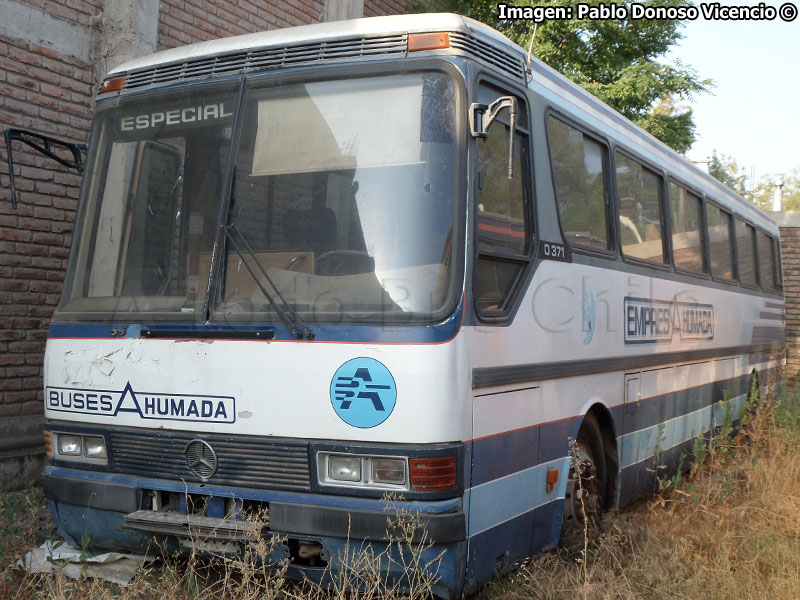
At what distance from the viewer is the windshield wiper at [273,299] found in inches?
161

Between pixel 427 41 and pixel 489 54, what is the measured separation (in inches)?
15.0

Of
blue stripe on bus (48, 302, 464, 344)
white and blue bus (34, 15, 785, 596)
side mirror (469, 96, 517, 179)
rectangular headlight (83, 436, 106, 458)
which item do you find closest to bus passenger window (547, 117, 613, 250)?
white and blue bus (34, 15, 785, 596)

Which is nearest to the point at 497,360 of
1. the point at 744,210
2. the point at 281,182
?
the point at 281,182

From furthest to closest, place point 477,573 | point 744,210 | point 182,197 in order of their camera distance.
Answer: point 744,210, point 182,197, point 477,573

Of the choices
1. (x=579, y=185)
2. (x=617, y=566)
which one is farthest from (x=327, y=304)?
(x=617, y=566)

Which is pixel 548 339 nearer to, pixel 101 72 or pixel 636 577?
pixel 636 577

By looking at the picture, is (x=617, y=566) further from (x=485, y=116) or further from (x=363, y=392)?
(x=485, y=116)

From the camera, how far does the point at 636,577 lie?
4789mm

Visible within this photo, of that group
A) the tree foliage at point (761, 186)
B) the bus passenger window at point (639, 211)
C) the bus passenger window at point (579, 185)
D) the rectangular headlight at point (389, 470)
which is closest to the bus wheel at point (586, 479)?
the bus passenger window at point (579, 185)

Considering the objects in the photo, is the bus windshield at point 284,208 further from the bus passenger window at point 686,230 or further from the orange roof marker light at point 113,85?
the bus passenger window at point 686,230

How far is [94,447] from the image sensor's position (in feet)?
15.1

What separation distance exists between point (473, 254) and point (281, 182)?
1037 mm

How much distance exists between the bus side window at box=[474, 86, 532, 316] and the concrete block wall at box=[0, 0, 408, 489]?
387cm

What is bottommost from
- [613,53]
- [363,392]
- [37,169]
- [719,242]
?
[363,392]
